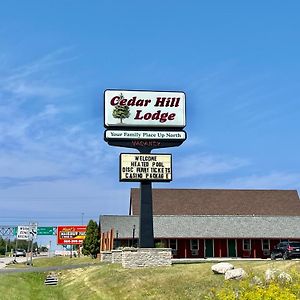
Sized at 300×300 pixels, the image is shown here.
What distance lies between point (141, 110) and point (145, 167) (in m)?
3.77

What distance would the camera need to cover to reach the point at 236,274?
24.9 metres

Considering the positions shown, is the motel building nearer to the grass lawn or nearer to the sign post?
the sign post

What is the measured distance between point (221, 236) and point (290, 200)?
22.0m

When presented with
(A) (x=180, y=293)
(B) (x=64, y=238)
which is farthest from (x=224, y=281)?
(B) (x=64, y=238)

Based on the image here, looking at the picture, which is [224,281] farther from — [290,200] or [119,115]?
[290,200]

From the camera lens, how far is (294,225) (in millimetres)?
57375

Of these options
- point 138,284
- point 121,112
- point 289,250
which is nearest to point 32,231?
point 121,112

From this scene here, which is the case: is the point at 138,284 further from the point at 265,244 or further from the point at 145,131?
the point at 265,244

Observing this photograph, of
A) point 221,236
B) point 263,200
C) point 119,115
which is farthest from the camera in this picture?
point 263,200

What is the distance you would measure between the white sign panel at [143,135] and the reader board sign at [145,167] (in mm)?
1106

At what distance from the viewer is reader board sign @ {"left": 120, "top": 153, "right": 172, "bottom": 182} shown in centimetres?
3391

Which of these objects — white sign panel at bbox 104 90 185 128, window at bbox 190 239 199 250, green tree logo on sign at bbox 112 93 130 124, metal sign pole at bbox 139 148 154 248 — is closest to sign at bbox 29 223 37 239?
window at bbox 190 239 199 250

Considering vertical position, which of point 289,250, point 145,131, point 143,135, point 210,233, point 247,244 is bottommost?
point 289,250

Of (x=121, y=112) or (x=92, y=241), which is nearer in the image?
(x=121, y=112)
